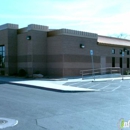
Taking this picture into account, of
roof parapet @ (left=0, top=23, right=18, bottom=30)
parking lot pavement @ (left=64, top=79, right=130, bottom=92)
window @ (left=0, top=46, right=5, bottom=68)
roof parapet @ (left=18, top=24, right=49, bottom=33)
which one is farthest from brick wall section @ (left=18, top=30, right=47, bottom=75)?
parking lot pavement @ (left=64, top=79, right=130, bottom=92)

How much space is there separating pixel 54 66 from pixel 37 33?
430 centimetres

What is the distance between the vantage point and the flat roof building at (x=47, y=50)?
26.0 metres

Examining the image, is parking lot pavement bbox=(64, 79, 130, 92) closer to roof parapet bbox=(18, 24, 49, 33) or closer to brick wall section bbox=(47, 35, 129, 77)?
brick wall section bbox=(47, 35, 129, 77)

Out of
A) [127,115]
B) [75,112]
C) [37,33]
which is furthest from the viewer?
[37,33]

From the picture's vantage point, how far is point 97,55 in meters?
29.6

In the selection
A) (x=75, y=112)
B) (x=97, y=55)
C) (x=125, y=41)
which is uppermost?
(x=125, y=41)

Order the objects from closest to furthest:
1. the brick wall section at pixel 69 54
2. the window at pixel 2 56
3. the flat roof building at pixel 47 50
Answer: the brick wall section at pixel 69 54 → the flat roof building at pixel 47 50 → the window at pixel 2 56

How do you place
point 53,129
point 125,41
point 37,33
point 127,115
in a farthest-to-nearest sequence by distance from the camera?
point 125,41
point 37,33
point 127,115
point 53,129

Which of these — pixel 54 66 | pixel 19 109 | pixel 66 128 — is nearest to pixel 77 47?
pixel 54 66

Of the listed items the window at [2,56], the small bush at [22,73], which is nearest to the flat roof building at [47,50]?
the window at [2,56]

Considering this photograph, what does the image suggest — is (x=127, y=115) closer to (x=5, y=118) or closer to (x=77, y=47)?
(x=5, y=118)

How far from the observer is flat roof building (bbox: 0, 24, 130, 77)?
85.3 feet

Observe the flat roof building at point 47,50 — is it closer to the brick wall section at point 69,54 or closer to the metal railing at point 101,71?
the brick wall section at point 69,54

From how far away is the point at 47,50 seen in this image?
2733 cm
